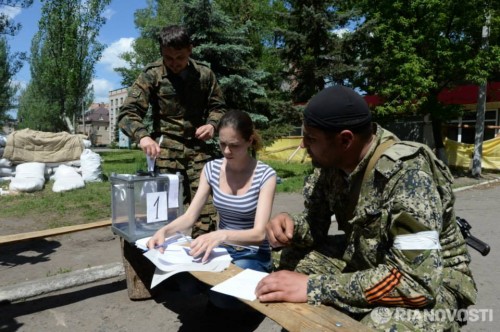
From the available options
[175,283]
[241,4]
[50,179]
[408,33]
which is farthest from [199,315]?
[241,4]

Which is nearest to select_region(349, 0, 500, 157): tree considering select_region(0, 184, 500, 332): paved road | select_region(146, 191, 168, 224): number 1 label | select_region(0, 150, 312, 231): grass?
select_region(0, 150, 312, 231): grass

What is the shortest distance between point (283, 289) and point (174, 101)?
8.08 ft

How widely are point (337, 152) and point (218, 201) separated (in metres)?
1.27

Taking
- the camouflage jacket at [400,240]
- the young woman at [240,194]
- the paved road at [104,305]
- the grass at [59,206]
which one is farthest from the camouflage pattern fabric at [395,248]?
the grass at [59,206]

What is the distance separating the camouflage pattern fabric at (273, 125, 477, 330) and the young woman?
664 mm

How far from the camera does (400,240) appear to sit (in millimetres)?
1415

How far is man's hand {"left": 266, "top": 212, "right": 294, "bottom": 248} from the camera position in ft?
7.06

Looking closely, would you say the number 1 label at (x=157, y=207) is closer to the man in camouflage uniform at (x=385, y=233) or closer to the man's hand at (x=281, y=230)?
the man's hand at (x=281, y=230)

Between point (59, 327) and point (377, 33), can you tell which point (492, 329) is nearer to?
point (59, 327)

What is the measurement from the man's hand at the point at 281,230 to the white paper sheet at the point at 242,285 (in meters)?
0.33

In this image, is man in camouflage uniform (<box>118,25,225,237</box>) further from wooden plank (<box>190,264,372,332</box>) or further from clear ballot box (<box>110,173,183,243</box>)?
wooden plank (<box>190,264,372,332</box>)

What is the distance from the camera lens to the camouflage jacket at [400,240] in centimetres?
139

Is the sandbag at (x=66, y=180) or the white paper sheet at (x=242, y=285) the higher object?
the white paper sheet at (x=242, y=285)

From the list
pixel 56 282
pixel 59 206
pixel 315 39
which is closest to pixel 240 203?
pixel 56 282
